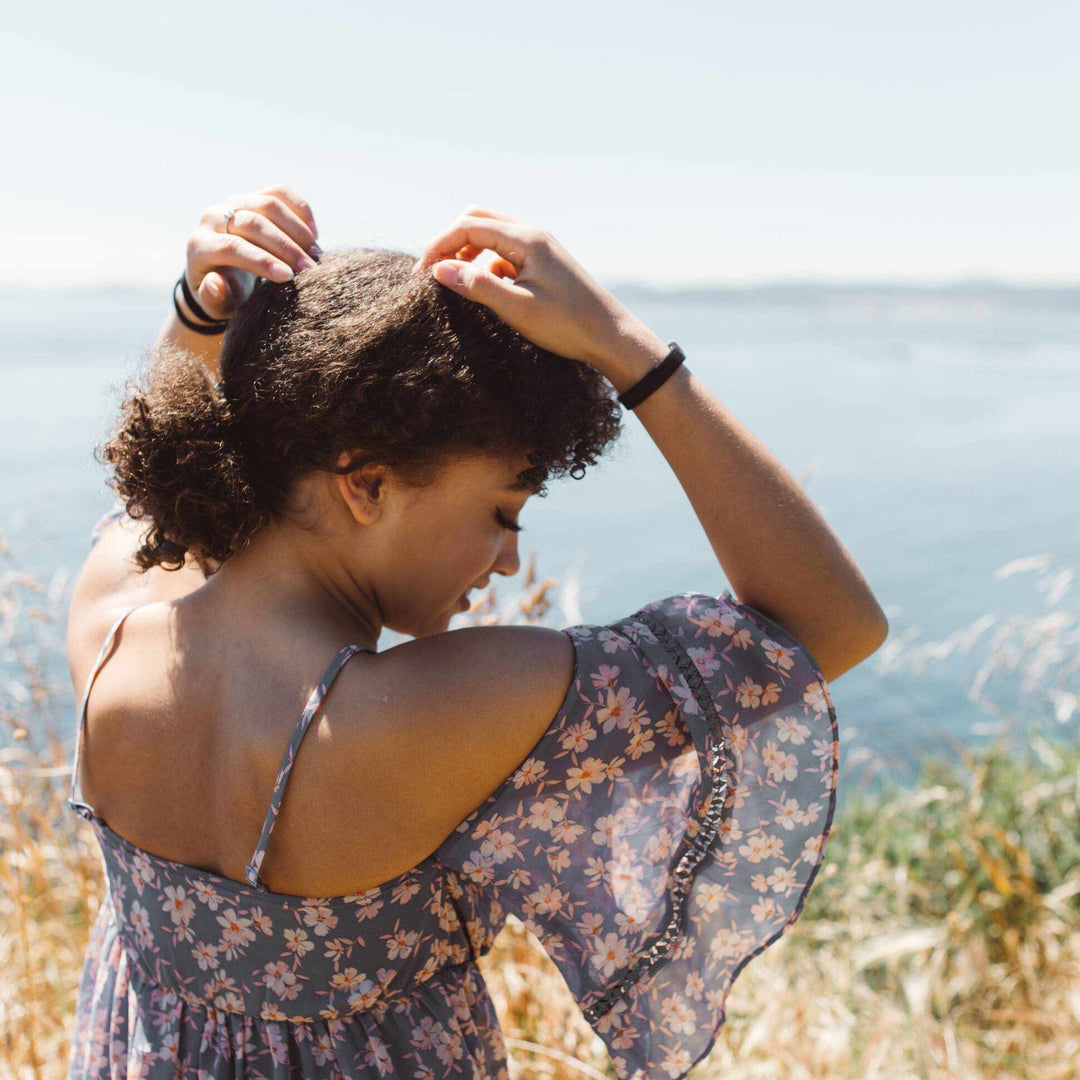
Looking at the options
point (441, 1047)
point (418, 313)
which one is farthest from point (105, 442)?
point (441, 1047)

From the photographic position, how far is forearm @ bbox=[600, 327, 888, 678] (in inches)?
51.3

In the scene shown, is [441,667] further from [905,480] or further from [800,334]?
[800,334]

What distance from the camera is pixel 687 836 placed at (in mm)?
1260

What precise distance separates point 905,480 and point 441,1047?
9.41m

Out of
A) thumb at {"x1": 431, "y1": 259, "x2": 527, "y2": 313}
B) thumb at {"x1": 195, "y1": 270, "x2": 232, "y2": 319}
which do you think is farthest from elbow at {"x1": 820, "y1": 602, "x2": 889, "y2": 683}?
thumb at {"x1": 195, "y1": 270, "x2": 232, "y2": 319}

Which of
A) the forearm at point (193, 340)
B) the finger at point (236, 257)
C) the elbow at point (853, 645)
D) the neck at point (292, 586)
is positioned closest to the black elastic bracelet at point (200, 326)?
the forearm at point (193, 340)

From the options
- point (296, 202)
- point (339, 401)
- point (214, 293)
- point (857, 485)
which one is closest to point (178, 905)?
point (339, 401)

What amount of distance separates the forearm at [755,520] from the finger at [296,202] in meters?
0.51

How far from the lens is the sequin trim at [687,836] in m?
1.23

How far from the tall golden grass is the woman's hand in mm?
896

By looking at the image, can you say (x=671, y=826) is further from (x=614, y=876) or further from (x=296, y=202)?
(x=296, y=202)

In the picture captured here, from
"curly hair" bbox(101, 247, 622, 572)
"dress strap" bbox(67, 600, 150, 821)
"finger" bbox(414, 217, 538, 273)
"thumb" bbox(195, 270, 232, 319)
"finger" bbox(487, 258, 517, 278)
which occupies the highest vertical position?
"finger" bbox(414, 217, 538, 273)

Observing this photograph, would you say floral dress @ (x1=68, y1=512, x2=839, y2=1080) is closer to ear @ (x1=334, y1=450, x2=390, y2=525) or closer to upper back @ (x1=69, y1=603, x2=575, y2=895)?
upper back @ (x1=69, y1=603, x2=575, y2=895)

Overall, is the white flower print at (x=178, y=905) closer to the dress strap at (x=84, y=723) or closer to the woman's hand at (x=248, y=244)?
the dress strap at (x=84, y=723)
